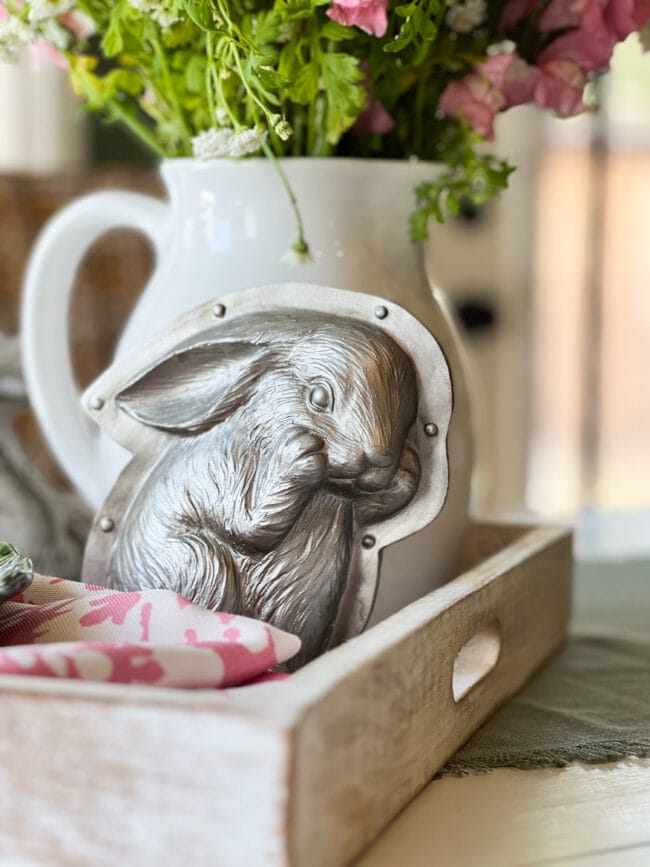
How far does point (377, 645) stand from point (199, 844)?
99 millimetres

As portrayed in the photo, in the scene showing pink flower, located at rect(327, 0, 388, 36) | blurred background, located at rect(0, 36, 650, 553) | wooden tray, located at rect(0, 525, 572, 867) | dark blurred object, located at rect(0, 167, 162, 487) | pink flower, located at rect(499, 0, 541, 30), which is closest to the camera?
wooden tray, located at rect(0, 525, 572, 867)

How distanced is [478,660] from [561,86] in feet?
0.98

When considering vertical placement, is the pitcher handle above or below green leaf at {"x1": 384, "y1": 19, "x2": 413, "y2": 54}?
below

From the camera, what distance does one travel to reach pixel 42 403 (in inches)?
25.4

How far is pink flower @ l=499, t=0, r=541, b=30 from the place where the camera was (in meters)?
0.57

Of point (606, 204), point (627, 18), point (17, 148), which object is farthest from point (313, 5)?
point (606, 204)

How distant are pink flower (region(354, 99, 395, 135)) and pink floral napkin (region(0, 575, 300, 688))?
266 mm

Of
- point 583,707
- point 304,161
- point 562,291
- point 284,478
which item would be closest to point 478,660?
point 583,707

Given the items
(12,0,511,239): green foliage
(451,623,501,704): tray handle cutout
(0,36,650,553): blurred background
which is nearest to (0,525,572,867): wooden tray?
(451,623,501,704): tray handle cutout

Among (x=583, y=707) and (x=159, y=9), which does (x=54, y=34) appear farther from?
(x=583, y=707)

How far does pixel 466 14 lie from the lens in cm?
53

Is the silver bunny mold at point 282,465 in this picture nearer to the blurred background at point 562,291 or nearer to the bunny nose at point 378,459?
the bunny nose at point 378,459

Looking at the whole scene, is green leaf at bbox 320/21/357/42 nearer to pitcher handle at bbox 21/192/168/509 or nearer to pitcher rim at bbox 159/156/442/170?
pitcher rim at bbox 159/156/442/170

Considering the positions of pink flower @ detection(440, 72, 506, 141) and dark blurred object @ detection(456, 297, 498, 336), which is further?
dark blurred object @ detection(456, 297, 498, 336)
